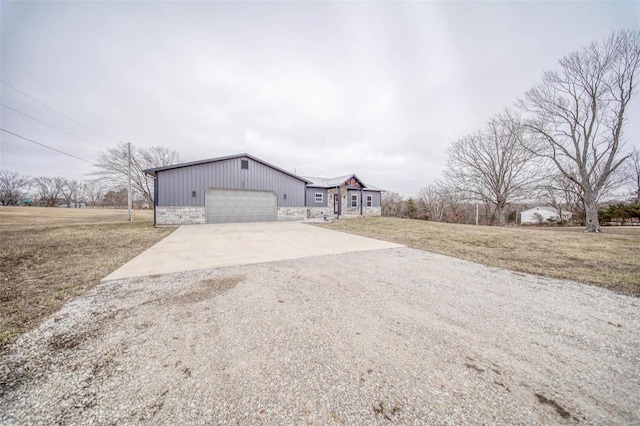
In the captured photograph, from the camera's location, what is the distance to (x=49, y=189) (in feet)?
140

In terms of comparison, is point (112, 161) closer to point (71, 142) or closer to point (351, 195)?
point (71, 142)

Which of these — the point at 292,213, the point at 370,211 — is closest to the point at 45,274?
the point at 292,213

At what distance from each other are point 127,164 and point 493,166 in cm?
3578

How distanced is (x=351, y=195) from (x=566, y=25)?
1536 centimetres

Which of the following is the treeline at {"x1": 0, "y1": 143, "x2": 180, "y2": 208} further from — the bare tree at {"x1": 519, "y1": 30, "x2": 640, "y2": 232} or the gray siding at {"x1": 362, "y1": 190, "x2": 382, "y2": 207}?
the bare tree at {"x1": 519, "y1": 30, "x2": 640, "y2": 232}

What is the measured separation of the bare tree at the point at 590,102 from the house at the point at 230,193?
45.4ft

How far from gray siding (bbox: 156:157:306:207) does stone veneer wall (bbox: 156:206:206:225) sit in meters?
0.26

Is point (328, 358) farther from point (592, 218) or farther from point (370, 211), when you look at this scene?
point (370, 211)

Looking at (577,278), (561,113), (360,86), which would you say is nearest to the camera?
(577,278)

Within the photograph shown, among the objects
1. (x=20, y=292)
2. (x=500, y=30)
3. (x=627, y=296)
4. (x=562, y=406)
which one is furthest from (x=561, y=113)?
(x=20, y=292)

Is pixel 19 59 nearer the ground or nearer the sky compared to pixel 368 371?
nearer the sky

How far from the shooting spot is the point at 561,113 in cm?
1299

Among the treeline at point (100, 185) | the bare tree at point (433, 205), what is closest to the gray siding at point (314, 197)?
the bare tree at point (433, 205)

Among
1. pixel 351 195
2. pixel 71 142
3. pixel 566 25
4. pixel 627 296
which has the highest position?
pixel 566 25
